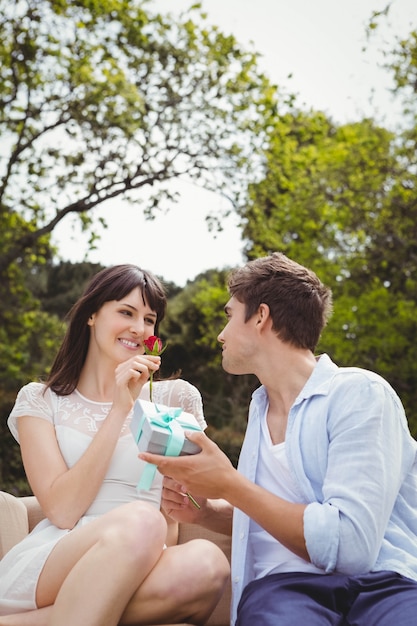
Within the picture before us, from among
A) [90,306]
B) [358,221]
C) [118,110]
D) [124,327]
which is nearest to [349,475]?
[124,327]

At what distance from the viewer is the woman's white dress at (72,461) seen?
2787 millimetres

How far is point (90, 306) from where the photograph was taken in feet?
11.4

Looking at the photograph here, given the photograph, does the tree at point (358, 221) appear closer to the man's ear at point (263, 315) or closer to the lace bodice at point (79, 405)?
the lace bodice at point (79, 405)

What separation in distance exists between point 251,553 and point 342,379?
0.68 metres

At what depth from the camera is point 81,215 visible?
37.3 feet

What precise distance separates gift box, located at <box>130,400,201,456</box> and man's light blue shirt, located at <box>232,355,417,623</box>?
1.30 feet

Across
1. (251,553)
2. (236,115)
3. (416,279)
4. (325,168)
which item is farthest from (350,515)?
(325,168)

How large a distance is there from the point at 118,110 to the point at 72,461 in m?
8.28

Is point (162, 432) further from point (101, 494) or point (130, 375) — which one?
point (101, 494)

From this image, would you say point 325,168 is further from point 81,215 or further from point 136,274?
point 136,274

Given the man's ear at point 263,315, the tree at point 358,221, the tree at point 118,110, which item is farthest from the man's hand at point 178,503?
the tree at point 358,221

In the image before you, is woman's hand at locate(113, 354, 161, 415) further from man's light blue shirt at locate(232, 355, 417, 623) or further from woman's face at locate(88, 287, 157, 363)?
man's light blue shirt at locate(232, 355, 417, 623)

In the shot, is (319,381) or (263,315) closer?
(319,381)

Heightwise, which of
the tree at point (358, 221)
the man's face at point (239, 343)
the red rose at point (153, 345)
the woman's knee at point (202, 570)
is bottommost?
the woman's knee at point (202, 570)
